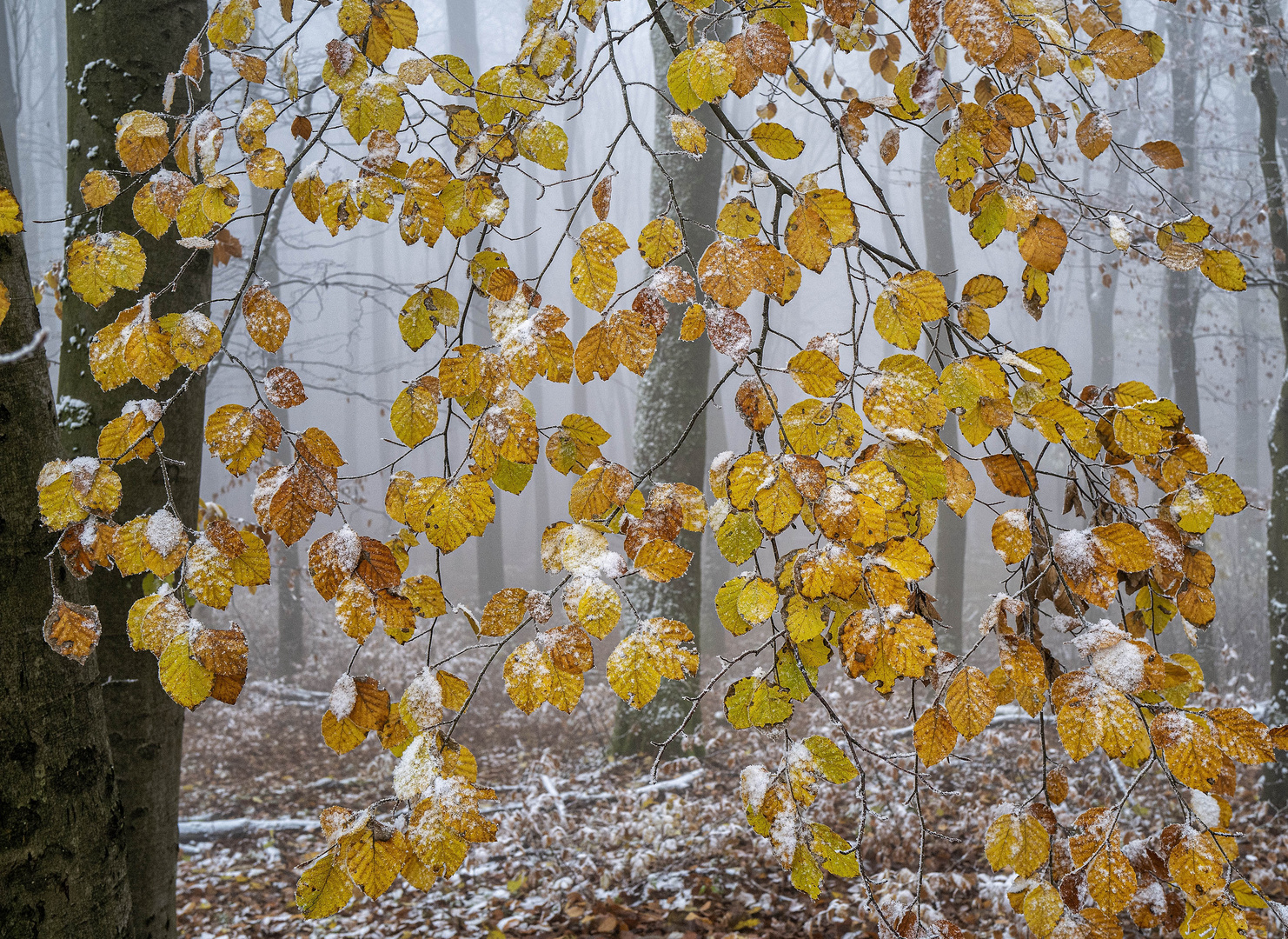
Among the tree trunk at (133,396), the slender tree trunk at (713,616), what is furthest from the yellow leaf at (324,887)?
the slender tree trunk at (713,616)

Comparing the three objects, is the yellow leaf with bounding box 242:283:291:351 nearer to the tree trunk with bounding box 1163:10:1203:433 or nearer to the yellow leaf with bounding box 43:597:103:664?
the yellow leaf with bounding box 43:597:103:664

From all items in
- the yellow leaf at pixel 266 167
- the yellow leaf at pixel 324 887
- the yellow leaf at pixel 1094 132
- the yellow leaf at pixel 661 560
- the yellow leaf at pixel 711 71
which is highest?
the yellow leaf at pixel 1094 132

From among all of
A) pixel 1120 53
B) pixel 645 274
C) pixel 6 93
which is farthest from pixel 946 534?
pixel 6 93

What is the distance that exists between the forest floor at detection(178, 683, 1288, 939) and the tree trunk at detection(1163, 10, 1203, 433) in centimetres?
476

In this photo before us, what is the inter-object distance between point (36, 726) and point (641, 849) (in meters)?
3.31

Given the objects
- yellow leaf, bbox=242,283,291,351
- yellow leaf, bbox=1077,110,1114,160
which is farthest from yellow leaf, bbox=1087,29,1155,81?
yellow leaf, bbox=242,283,291,351

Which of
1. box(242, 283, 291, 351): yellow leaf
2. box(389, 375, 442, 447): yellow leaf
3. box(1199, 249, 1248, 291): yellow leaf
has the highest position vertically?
box(1199, 249, 1248, 291): yellow leaf

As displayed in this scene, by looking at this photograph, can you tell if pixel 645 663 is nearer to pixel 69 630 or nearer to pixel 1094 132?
pixel 69 630

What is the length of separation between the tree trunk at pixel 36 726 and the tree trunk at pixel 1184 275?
9060 mm

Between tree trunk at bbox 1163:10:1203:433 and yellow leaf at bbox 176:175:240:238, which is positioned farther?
tree trunk at bbox 1163:10:1203:433

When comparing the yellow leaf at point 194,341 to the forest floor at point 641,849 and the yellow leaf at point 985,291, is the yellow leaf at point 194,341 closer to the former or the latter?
the yellow leaf at point 985,291

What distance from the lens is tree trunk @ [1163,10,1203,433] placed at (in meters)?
8.61

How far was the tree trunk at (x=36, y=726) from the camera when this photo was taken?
1.55 metres

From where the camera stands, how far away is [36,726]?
62.1 inches
